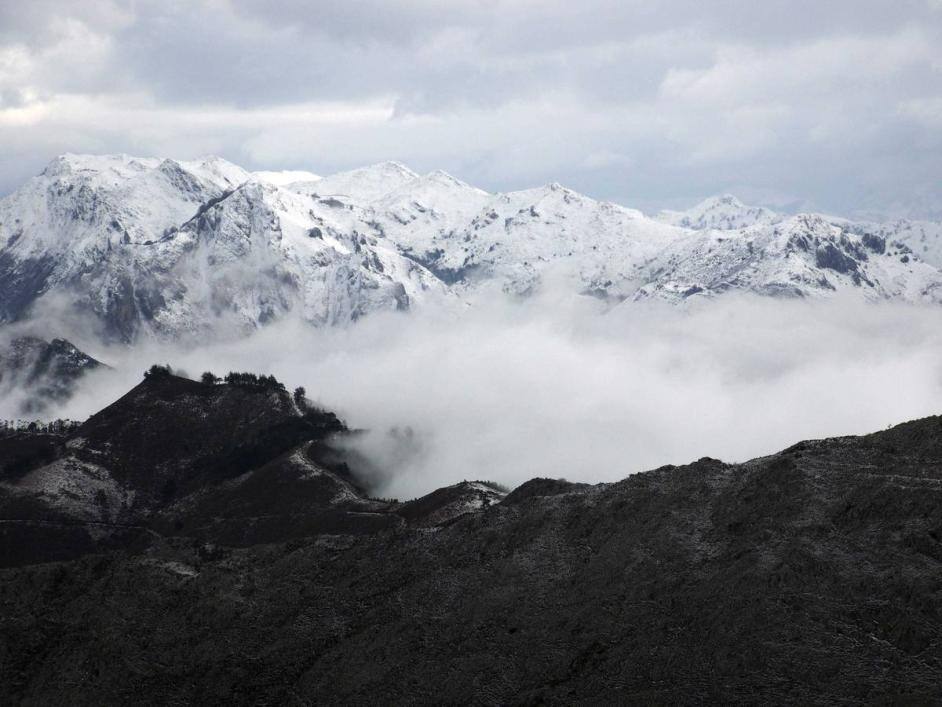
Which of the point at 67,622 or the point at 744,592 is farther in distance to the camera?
the point at 67,622

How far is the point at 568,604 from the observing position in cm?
11538

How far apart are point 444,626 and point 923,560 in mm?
51531

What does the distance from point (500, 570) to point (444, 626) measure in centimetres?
1219

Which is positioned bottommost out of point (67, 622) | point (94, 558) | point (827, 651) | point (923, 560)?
point (827, 651)

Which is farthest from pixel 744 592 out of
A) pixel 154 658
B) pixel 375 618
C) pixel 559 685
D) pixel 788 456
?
pixel 154 658

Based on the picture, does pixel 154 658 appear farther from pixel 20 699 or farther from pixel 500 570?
pixel 500 570

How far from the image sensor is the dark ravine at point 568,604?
9719 cm

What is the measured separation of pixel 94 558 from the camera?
14812cm

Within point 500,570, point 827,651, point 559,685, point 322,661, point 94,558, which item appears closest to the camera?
point 827,651

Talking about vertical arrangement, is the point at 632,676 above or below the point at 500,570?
below

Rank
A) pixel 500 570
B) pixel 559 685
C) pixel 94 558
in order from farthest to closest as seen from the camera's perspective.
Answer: pixel 94 558 → pixel 500 570 → pixel 559 685

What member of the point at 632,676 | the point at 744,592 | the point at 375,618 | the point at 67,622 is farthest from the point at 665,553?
the point at 67,622

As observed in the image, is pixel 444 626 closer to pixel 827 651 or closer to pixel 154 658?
pixel 154 658

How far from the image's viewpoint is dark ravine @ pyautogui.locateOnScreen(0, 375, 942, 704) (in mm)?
97188
